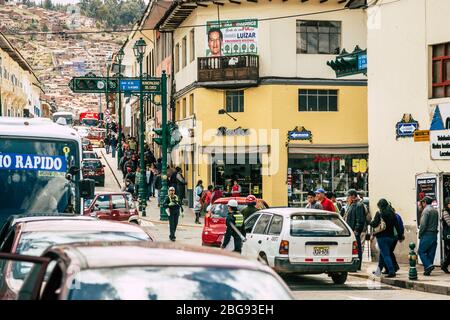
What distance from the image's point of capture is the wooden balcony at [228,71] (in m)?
42.7

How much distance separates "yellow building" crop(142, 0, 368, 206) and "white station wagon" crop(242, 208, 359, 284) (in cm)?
2369

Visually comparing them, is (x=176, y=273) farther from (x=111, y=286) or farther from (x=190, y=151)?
(x=190, y=151)

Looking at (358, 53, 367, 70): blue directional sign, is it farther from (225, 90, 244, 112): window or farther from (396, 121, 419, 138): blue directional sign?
(225, 90, 244, 112): window

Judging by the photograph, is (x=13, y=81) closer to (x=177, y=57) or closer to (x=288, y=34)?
(x=177, y=57)

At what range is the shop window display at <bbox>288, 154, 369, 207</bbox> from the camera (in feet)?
141

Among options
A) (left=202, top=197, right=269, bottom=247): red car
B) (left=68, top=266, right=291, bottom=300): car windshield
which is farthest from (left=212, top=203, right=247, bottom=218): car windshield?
(left=68, top=266, right=291, bottom=300): car windshield

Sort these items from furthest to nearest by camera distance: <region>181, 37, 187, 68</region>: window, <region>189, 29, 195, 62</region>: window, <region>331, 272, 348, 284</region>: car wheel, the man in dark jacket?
1. <region>181, 37, 187, 68</region>: window
2. <region>189, 29, 195, 62</region>: window
3. the man in dark jacket
4. <region>331, 272, 348, 284</region>: car wheel

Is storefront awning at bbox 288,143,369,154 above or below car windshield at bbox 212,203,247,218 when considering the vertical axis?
above

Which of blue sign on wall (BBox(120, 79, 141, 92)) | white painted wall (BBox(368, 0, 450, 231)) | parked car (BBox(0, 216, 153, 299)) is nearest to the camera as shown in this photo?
parked car (BBox(0, 216, 153, 299))

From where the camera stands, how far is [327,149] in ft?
142

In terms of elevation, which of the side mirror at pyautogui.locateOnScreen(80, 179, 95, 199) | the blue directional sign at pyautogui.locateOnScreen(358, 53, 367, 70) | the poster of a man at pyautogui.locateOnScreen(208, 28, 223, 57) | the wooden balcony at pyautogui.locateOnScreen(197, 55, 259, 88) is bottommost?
the side mirror at pyautogui.locateOnScreen(80, 179, 95, 199)

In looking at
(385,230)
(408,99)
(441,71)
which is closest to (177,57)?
(408,99)

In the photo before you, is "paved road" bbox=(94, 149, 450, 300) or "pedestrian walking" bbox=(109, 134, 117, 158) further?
"pedestrian walking" bbox=(109, 134, 117, 158)
